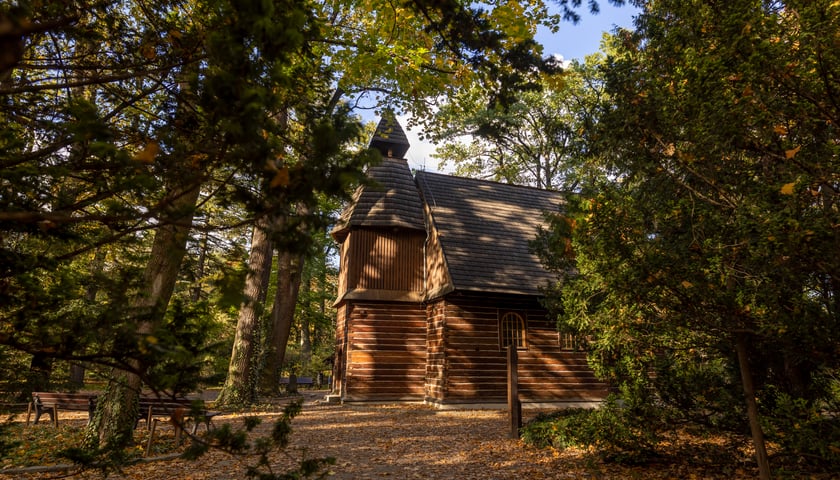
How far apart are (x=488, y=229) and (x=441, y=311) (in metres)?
4.33

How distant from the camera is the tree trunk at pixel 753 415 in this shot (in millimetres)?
5679

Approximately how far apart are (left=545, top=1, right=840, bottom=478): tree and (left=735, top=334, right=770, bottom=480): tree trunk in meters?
0.02

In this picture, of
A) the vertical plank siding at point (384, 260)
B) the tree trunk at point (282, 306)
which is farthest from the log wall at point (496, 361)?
the tree trunk at point (282, 306)

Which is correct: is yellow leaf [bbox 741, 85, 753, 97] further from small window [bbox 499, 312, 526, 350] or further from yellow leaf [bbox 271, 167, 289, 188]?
small window [bbox 499, 312, 526, 350]

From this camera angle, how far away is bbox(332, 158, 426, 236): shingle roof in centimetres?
1823

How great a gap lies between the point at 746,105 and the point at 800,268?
6.12 feet

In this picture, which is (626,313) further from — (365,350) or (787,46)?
(365,350)

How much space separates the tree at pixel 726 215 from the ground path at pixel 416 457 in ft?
5.75

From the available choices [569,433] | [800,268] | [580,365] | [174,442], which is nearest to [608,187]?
[800,268]

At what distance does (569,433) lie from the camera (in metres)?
8.63

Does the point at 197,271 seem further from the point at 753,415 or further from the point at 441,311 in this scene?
the point at 753,415

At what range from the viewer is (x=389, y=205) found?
1883cm

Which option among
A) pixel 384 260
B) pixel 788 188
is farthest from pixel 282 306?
pixel 788 188

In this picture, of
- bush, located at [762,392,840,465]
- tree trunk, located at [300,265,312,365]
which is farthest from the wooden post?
tree trunk, located at [300,265,312,365]
